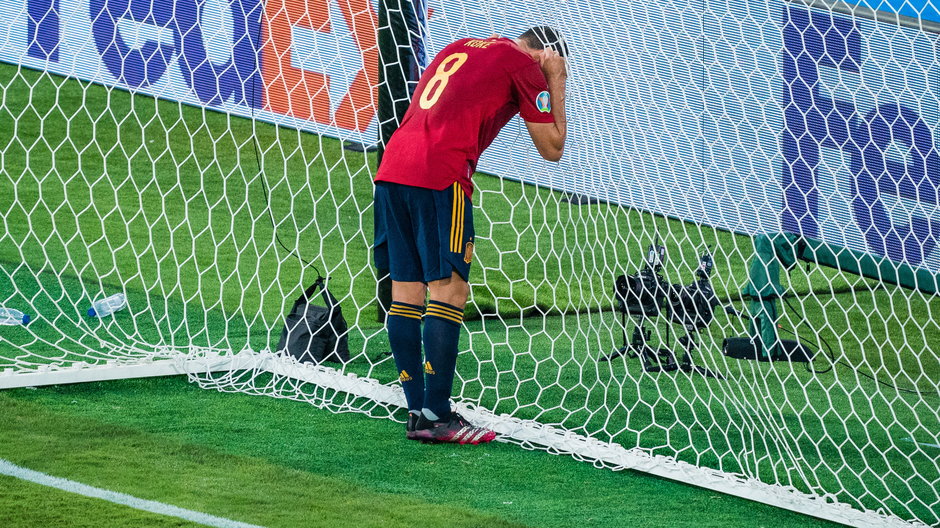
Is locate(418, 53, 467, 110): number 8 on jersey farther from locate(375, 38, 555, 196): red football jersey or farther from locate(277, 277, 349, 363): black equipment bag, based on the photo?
locate(277, 277, 349, 363): black equipment bag

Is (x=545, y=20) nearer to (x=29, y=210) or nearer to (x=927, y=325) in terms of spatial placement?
(x=927, y=325)

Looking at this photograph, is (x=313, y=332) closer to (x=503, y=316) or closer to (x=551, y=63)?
(x=503, y=316)

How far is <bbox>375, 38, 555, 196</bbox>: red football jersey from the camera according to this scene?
4117mm

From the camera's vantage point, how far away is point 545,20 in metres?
5.12

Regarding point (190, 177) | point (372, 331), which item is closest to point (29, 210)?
point (190, 177)

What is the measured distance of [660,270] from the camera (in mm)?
5324

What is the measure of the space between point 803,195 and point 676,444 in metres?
1.63

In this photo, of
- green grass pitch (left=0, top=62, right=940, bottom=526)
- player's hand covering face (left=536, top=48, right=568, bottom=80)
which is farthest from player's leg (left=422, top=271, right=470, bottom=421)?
player's hand covering face (left=536, top=48, right=568, bottom=80)

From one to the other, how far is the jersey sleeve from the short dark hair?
12 cm

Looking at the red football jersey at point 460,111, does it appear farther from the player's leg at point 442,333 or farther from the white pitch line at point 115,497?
the white pitch line at point 115,497

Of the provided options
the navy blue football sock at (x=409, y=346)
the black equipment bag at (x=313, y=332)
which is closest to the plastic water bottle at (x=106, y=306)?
the black equipment bag at (x=313, y=332)

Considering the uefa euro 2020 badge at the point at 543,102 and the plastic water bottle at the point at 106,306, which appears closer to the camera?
the uefa euro 2020 badge at the point at 543,102

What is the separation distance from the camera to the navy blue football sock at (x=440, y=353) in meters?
4.16

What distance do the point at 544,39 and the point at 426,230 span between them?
2.55ft
